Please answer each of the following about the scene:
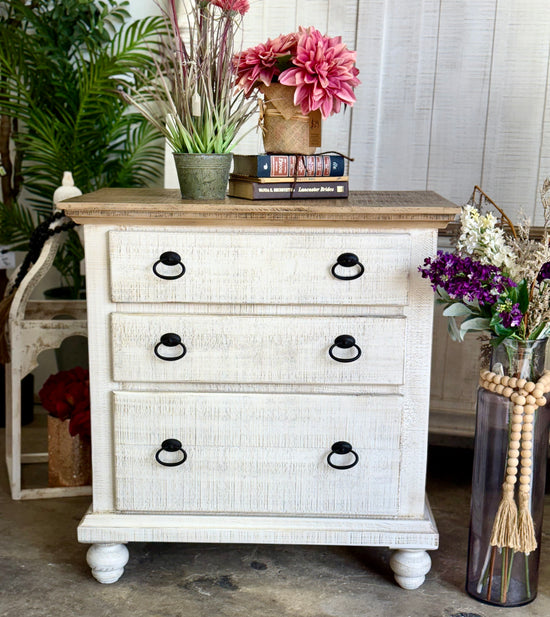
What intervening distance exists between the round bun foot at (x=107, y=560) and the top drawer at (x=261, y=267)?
63 cm

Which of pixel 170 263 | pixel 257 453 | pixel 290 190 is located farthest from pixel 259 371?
pixel 290 190

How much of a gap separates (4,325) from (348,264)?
49.0 inches

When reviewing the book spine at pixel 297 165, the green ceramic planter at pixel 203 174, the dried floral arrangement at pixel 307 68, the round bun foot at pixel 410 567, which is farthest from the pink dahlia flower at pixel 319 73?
the round bun foot at pixel 410 567

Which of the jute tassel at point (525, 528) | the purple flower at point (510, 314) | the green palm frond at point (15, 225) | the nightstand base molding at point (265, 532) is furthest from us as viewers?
the green palm frond at point (15, 225)

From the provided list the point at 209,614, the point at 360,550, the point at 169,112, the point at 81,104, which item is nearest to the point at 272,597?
the point at 209,614

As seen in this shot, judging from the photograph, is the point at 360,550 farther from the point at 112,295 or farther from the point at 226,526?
the point at 112,295

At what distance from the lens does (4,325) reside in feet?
8.13

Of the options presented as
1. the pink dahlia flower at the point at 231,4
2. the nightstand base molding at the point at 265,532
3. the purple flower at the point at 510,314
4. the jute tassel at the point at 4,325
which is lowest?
the nightstand base molding at the point at 265,532

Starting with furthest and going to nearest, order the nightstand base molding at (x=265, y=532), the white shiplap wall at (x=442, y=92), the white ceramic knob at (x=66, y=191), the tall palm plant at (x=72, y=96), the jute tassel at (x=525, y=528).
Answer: the tall palm plant at (x=72, y=96), the white shiplap wall at (x=442, y=92), the white ceramic knob at (x=66, y=191), the nightstand base molding at (x=265, y=532), the jute tassel at (x=525, y=528)

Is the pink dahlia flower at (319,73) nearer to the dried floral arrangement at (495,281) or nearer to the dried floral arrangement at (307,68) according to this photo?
the dried floral arrangement at (307,68)

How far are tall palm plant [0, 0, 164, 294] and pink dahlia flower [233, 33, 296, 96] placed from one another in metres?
0.94

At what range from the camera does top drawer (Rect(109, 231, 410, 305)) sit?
1779 millimetres

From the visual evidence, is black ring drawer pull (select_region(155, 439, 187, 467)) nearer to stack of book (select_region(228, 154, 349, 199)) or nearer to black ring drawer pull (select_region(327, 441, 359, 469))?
black ring drawer pull (select_region(327, 441, 359, 469))

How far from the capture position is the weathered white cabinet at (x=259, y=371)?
1.78 meters
